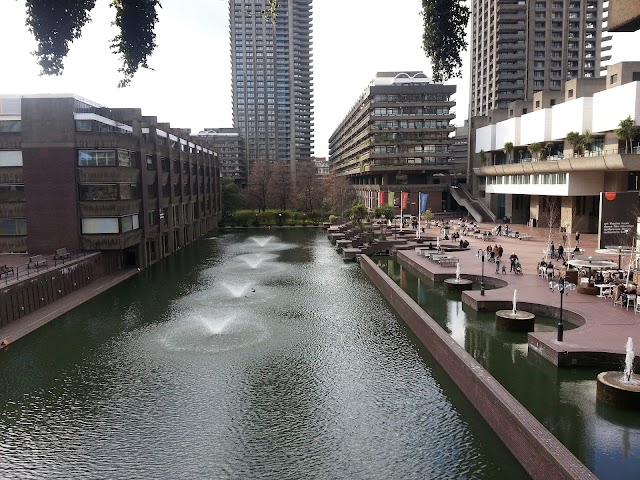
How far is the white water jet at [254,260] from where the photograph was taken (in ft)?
163

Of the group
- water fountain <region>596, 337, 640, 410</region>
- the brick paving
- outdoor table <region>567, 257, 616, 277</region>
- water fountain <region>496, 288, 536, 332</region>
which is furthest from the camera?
outdoor table <region>567, 257, 616, 277</region>

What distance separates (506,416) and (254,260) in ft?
130

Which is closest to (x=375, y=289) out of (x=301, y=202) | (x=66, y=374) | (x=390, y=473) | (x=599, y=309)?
(x=599, y=309)

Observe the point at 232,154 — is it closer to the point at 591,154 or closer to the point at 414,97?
the point at 414,97

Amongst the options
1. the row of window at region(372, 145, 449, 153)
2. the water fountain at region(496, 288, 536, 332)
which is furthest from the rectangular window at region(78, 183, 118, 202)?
the row of window at region(372, 145, 449, 153)

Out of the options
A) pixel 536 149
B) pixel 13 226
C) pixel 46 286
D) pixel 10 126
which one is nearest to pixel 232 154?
pixel 536 149

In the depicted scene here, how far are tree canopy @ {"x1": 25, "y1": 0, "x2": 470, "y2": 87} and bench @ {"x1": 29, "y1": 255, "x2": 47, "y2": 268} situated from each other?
29758 millimetres

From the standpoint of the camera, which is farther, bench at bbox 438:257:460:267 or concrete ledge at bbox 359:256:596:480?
bench at bbox 438:257:460:267

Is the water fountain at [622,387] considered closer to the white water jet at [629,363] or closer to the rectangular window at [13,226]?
the white water jet at [629,363]

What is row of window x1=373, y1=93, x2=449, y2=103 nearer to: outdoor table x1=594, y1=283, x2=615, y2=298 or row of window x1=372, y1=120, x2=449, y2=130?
row of window x1=372, y1=120, x2=449, y2=130

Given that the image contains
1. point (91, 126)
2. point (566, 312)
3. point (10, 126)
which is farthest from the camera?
point (91, 126)

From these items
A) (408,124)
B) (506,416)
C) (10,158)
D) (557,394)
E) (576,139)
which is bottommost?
(557,394)

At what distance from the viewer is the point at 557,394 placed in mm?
18109

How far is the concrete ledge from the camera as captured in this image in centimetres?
1267
